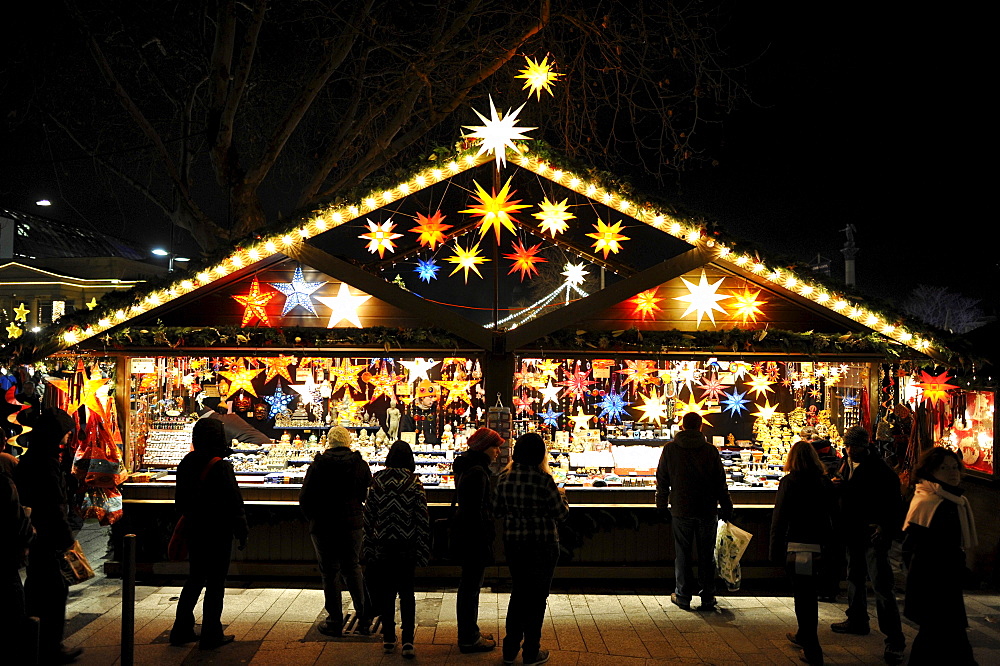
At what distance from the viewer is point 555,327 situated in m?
6.96

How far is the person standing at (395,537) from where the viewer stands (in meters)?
5.21

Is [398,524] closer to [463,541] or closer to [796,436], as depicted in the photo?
[463,541]

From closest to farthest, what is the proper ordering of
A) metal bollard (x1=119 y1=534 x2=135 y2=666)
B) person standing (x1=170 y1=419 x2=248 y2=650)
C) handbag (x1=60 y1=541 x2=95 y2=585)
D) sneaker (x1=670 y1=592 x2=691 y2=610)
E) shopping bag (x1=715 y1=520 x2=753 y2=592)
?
metal bollard (x1=119 y1=534 x2=135 y2=666) → person standing (x1=170 y1=419 x2=248 y2=650) → handbag (x1=60 y1=541 x2=95 y2=585) → shopping bag (x1=715 y1=520 x2=753 y2=592) → sneaker (x1=670 y1=592 x2=691 y2=610)

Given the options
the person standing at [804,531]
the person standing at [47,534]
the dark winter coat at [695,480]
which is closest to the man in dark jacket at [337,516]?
the person standing at [47,534]

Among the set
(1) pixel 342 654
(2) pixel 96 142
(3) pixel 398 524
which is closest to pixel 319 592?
(1) pixel 342 654

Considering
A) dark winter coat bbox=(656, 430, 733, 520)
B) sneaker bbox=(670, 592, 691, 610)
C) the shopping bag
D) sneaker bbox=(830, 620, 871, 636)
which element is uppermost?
dark winter coat bbox=(656, 430, 733, 520)

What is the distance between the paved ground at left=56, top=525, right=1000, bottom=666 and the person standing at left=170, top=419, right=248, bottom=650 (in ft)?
0.69

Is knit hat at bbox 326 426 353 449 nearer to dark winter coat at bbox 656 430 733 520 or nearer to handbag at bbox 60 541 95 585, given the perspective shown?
handbag at bbox 60 541 95 585

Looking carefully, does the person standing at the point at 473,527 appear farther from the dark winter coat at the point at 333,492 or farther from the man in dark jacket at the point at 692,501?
the man in dark jacket at the point at 692,501

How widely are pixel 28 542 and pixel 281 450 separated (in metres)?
4.11

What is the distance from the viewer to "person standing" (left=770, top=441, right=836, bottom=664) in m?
5.18

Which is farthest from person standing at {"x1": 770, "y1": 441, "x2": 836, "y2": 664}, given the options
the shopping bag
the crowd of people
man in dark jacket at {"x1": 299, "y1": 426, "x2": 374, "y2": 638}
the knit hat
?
the knit hat

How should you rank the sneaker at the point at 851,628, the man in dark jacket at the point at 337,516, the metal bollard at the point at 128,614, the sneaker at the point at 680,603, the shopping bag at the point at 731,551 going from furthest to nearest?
the sneaker at the point at 680,603, the shopping bag at the point at 731,551, the sneaker at the point at 851,628, the man in dark jacket at the point at 337,516, the metal bollard at the point at 128,614

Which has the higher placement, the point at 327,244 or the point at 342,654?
the point at 327,244
